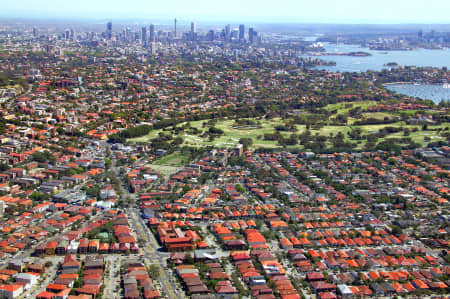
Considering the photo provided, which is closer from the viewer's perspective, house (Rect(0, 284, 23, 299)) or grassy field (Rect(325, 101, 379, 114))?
house (Rect(0, 284, 23, 299))

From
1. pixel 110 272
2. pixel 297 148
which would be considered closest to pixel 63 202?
pixel 110 272

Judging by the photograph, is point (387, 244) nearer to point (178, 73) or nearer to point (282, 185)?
point (282, 185)

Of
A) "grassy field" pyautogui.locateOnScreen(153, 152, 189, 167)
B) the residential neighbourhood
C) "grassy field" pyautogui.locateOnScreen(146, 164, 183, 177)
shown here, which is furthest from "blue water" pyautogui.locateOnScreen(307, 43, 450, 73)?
"grassy field" pyautogui.locateOnScreen(146, 164, 183, 177)

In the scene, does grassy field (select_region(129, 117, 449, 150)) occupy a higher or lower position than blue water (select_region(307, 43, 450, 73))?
lower

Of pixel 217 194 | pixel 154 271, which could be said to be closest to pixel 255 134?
pixel 217 194

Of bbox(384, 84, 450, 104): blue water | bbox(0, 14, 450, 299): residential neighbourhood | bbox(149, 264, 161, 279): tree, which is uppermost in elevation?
bbox(384, 84, 450, 104): blue water

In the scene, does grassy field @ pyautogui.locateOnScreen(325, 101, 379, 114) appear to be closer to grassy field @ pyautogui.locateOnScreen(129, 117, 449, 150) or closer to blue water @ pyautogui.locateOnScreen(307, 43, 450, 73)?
grassy field @ pyautogui.locateOnScreen(129, 117, 449, 150)

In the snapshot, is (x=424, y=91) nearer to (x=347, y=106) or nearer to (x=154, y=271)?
(x=347, y=106)
